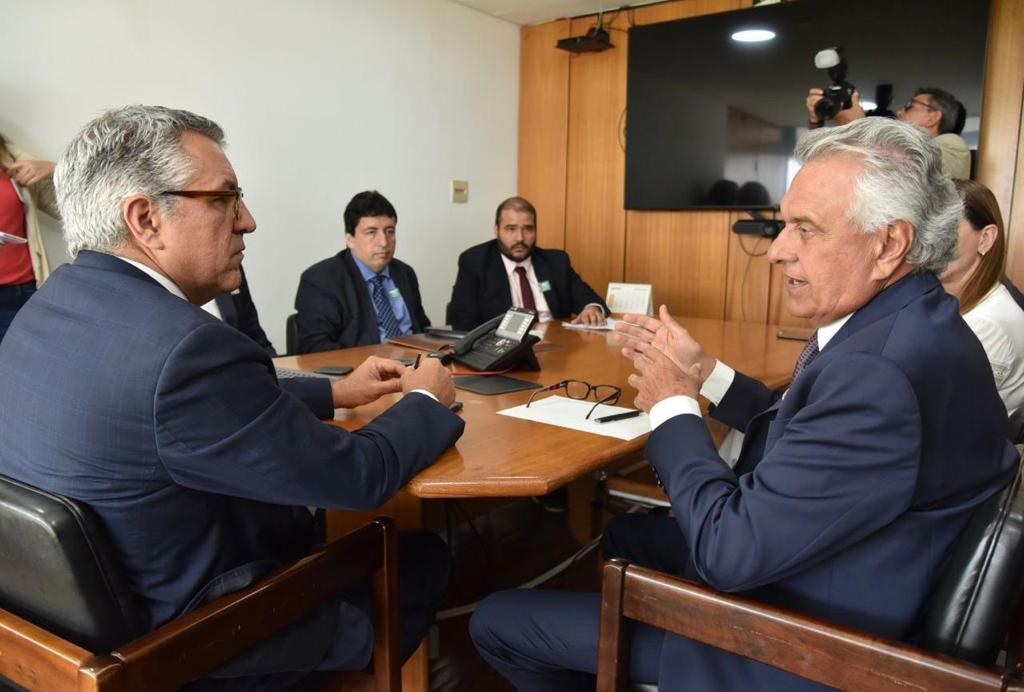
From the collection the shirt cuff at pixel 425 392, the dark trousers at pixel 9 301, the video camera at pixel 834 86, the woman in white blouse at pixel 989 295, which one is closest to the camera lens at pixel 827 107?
the video camera at pixel 834 86

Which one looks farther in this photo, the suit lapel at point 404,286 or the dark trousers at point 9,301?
the suit lapel at point 404,286

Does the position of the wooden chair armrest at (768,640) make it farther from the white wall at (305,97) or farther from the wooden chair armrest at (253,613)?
the white wall at (305,97)

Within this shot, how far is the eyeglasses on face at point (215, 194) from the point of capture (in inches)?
45.1

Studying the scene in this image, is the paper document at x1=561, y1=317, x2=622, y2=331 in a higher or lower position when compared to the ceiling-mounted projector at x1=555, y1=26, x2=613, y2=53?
lower

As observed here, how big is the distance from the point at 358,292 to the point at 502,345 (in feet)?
4.00

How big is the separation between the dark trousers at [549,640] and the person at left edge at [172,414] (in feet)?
0.77

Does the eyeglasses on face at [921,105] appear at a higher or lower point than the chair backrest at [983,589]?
higher

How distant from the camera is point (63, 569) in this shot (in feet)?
2.90

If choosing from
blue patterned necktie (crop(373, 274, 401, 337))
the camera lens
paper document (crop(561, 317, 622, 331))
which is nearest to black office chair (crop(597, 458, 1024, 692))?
paper document (crop(561, 317, 622, 331))

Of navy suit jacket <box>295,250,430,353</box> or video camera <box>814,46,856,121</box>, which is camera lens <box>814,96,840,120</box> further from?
navy suit jacket <box>295,250,430,353</box>

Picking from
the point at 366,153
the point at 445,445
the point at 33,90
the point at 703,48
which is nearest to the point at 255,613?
the point at 445,445

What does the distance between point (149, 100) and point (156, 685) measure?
3.35 meters

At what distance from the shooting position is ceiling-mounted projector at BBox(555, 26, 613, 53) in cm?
499

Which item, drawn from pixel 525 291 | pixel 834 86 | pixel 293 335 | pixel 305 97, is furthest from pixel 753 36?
pixel 293 335
